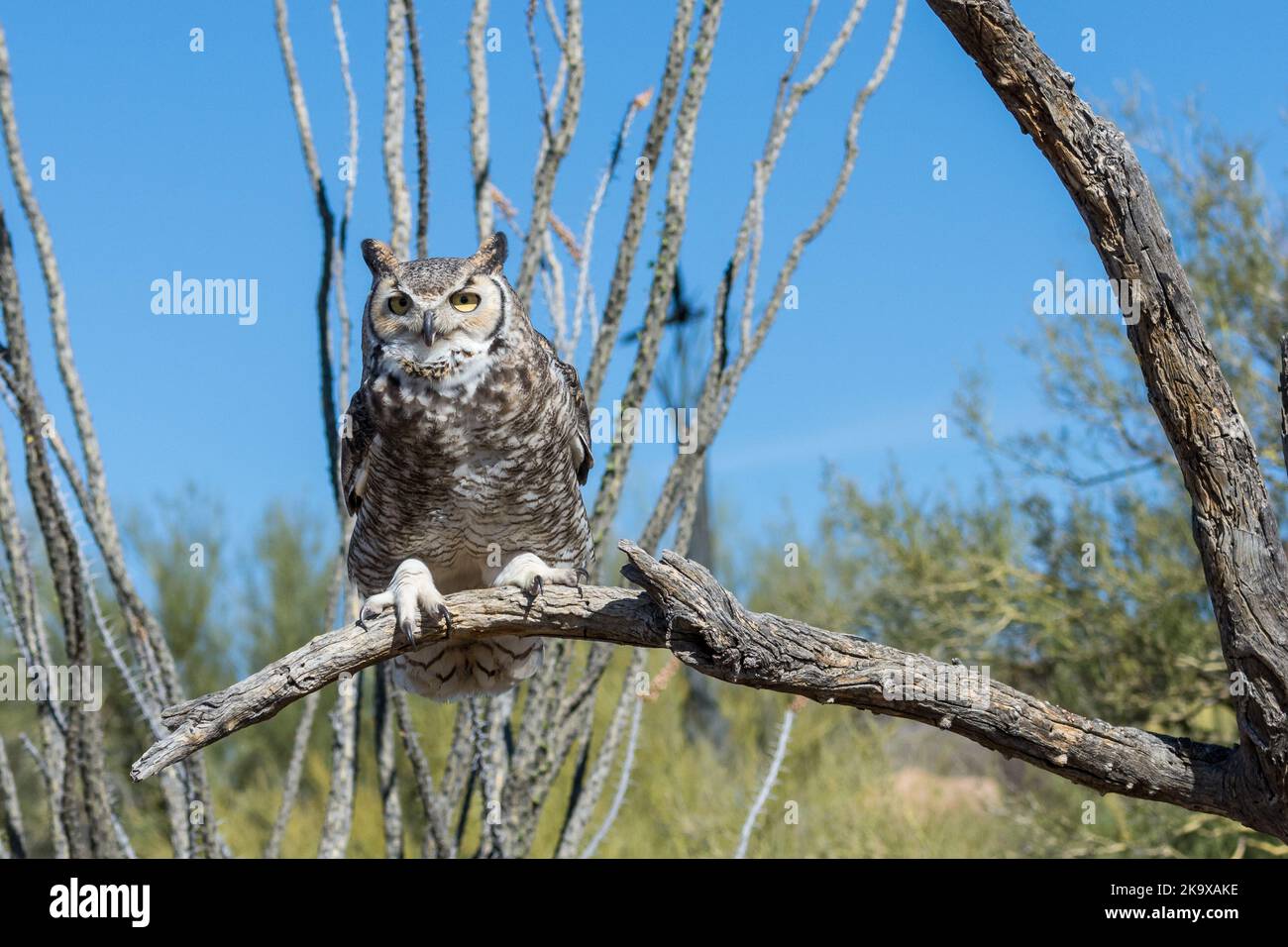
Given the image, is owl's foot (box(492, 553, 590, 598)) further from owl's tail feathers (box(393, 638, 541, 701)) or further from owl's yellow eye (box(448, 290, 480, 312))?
owl's yellow eye (box(448, 290, 480, 312))

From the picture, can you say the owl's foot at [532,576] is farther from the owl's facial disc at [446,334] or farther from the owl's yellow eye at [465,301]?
the owl's yellow eye at [465,301]

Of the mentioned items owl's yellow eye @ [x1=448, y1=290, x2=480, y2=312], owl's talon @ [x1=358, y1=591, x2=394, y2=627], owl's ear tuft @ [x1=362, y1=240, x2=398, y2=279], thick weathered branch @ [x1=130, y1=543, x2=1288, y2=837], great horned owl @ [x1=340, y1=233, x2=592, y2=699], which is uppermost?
owl's ear tuft @ [x1=362, y1=240, x2=398, y2=279]

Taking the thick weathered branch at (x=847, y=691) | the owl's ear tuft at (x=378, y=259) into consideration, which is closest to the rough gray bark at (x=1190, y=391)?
the thick weathered branch at (x=847, y=691)

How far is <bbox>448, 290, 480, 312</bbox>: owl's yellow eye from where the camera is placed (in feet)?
7.46

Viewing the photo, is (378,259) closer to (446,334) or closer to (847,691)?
(446,334)

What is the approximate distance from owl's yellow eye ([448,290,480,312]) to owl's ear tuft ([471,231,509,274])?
5cm

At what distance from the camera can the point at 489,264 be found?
92.7 inches

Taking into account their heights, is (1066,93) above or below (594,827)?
above

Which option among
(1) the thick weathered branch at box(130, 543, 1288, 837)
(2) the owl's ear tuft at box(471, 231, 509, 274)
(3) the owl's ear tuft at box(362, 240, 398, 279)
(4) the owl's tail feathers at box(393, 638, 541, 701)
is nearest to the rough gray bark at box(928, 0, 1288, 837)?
(1) the thick weathered branch at box(130, 543, 1288, 837)

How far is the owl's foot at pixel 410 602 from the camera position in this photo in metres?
2.25

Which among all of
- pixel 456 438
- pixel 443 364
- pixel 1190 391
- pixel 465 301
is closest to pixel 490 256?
pixel 465 301
